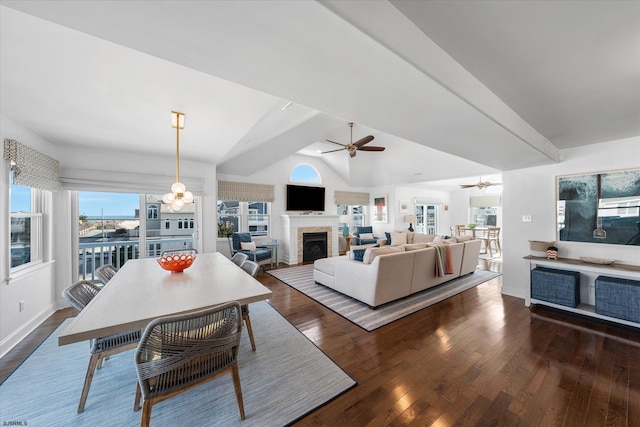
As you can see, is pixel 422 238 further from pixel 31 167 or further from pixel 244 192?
pixel 31 167

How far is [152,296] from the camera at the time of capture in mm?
1674

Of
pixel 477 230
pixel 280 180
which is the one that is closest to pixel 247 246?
pixel 280 180

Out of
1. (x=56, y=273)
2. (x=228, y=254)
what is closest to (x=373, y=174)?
(x=228, y=254)

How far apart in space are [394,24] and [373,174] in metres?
6.40

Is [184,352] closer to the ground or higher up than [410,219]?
closer to the ground

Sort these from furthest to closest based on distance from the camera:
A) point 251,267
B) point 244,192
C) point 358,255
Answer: point 244,192 → point 358,255 → point 251,267

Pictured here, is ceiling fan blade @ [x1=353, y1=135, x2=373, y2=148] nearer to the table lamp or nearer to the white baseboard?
the table lamp

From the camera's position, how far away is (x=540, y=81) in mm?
1742

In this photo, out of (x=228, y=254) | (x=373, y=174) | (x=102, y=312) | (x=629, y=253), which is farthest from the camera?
(x=373, y=174)

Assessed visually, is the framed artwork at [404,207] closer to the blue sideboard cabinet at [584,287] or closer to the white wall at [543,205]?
the white wall at [543,205]

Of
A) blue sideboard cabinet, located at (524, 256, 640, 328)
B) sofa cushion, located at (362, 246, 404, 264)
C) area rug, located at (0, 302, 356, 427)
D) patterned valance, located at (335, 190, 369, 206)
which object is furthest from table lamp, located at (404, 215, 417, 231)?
area rug, located at (0, 302, 356, 427)

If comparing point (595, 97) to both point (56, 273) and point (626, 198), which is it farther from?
point (56, 273)

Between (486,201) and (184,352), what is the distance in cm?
1021

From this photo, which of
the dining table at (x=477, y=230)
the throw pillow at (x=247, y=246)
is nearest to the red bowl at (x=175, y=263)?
the throw pillow at (x=247, y=246)
